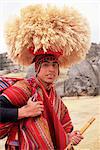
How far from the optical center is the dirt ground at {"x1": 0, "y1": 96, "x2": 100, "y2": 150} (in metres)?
6.11

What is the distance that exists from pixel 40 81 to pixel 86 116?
21.7 feet

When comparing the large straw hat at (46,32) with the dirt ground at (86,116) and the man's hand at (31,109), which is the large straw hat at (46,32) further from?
the dirt ground at (86,116)

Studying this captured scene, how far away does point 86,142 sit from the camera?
20.4 feet

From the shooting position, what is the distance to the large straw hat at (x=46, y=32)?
8.43 feet

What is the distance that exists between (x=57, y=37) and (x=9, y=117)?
1.94ft

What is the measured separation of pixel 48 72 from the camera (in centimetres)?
258

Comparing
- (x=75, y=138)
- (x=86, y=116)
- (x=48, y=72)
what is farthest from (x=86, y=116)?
(x=48, y=72)

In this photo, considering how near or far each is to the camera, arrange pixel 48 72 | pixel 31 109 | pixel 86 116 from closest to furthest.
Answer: pixel 31 109
pixel 48 72
pixel 86 116

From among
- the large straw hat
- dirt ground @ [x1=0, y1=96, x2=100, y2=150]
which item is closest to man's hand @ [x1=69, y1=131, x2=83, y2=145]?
the large straw hat

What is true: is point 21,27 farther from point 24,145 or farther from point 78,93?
point 78,93

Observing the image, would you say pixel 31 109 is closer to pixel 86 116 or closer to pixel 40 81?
pixel 40 81

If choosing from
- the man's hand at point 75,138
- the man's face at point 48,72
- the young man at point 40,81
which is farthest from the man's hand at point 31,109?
the man's hand at point 75,138

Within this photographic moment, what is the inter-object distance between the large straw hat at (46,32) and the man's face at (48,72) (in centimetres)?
8

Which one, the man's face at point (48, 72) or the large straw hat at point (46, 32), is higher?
the large straw hat at point (46, 32)
